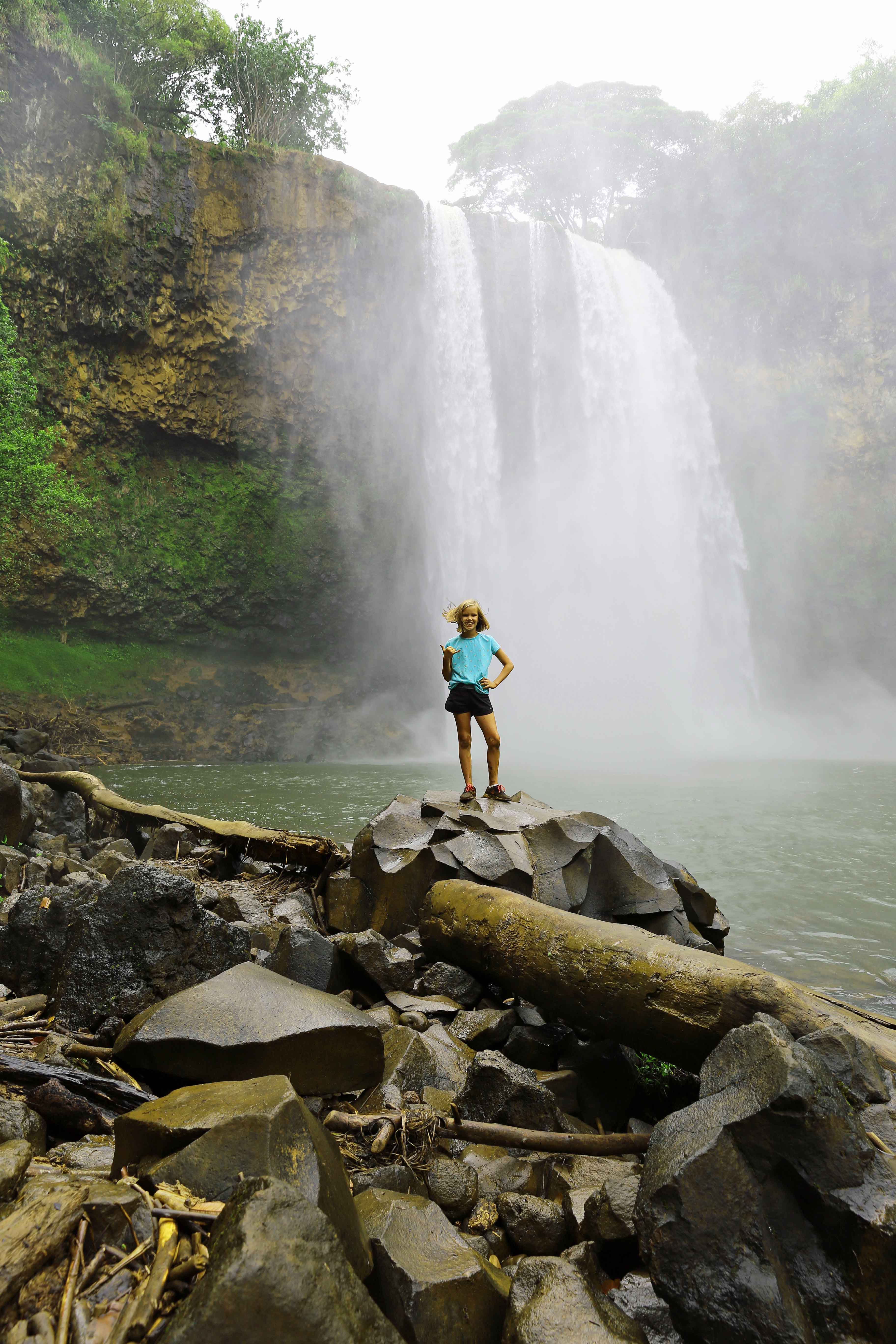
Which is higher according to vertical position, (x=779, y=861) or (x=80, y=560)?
(x=80, y=560)

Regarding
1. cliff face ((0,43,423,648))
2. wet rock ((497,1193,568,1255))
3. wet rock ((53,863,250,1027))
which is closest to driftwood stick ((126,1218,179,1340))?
wet rock ((497,1193,568,1255))

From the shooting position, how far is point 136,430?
69.1ft

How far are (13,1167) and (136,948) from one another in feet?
4.34

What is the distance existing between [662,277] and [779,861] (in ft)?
97.4

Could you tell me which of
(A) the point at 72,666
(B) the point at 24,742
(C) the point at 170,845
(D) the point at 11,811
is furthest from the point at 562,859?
(A) the point at 72,666

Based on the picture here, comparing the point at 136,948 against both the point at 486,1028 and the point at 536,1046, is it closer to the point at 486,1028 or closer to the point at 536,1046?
the point at 486,1028

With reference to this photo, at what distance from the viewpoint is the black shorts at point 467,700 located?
5973 millimetres

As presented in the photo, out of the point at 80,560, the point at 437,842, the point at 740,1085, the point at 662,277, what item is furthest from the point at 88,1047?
the point at 662,277

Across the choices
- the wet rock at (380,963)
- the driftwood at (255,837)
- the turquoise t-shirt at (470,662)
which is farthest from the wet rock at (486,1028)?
the turquoise t-shirt at (470,662)

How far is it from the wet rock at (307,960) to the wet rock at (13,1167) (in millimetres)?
1662

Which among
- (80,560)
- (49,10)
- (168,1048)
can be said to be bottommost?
(168,1048)

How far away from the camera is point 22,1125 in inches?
69.4

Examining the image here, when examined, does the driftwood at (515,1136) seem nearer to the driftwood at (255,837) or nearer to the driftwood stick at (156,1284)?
the driftwood stick at (156,1284)

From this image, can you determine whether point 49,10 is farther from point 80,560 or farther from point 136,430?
point 80,560
